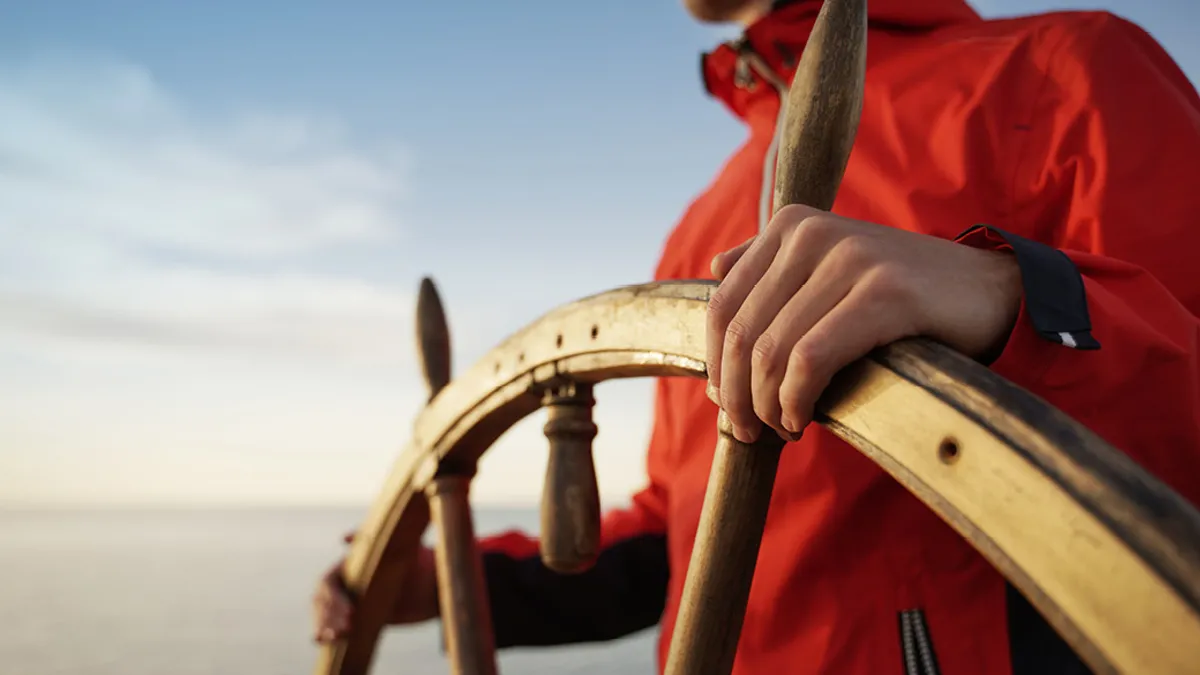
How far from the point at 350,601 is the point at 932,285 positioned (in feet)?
3.77

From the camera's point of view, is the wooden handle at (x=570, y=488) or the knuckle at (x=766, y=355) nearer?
the knuckle at (x=766, y=355)

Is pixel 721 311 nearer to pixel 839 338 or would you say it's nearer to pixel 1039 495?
pixel 839 338

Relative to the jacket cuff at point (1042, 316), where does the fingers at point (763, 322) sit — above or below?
above

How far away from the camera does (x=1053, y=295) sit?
0.59m

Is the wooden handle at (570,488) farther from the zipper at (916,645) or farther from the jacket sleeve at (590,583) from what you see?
the jacket sleeve at (590,583)

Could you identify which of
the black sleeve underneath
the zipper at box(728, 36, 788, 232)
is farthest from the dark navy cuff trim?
the black sleeve underneath

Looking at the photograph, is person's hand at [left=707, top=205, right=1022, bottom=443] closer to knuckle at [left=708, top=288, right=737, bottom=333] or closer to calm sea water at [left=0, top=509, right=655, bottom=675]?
knuckle at [left=708, top=288, right=737, bottom=333]

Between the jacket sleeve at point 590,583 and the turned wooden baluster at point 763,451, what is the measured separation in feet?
3.08

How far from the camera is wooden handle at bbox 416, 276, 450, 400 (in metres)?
1.30

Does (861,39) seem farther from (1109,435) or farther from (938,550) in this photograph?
(938,550)

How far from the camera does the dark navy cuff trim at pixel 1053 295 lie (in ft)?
1.90

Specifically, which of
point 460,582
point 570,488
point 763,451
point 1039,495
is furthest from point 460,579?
point 1039,495

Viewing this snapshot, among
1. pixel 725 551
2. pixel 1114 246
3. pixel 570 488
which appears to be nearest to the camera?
pixel 725 551

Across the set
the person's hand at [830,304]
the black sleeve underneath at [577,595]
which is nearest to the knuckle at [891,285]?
the person's hand at [830,304]
